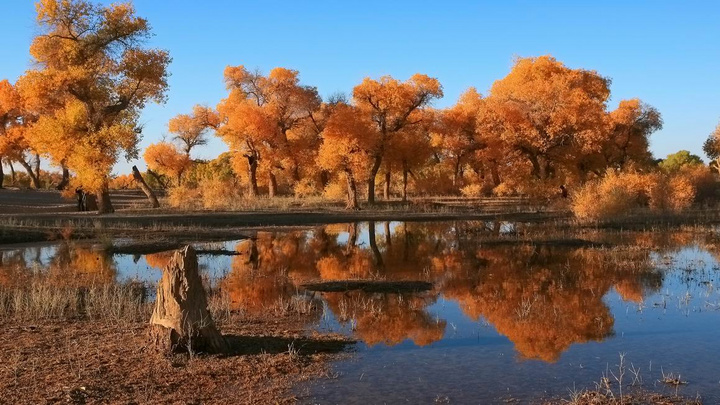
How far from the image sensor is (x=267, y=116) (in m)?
52.2

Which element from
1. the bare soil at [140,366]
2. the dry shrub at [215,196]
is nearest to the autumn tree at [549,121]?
the dry shrub at [215,196]

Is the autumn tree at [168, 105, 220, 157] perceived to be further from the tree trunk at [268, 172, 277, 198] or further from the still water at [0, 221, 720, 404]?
the still water at [0, 221, 720, 404]

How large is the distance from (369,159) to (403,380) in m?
35.3

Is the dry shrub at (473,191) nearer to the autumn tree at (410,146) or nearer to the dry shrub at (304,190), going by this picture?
the autumn tree at (410,146)

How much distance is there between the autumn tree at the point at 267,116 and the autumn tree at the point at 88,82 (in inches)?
662

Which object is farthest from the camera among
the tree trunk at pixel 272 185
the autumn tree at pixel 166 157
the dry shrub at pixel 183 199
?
the autumn tree at pixel 166 157

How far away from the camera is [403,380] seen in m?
8.14

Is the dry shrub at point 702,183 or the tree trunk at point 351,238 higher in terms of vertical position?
the dry shrub at point 702,183

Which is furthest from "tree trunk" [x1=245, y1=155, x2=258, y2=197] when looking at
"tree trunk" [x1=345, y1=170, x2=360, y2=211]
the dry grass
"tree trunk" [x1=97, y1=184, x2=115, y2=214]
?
the dry grass

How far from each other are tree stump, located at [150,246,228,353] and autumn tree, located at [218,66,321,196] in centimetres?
4273

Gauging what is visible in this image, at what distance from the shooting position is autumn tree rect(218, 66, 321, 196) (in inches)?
2024

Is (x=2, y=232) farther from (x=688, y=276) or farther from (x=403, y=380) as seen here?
(x=688, y=276)

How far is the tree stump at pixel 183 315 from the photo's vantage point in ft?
28.5

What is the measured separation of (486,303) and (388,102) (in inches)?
1254
